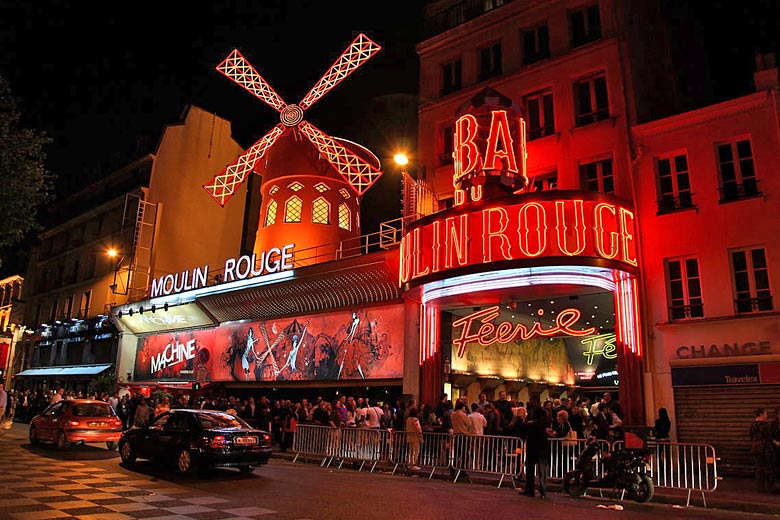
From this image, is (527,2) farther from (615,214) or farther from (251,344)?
(251,344)

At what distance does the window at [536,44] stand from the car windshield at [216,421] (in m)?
13.8

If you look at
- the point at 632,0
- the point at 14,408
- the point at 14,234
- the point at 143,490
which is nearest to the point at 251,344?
the point at 14,234

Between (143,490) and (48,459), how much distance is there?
5362 millimetres

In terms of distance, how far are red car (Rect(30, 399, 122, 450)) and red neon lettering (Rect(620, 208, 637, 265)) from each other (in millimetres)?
13057

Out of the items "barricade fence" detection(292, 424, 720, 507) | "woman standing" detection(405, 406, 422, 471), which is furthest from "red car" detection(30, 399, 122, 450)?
"woman standing" detection(405, 406, 422, 471)

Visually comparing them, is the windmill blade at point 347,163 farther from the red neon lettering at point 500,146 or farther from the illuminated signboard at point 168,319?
the red neon lettering at point 500,146

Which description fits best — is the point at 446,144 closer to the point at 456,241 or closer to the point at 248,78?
the point at 456,241

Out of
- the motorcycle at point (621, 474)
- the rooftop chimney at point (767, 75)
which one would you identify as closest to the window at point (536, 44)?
the rooftop chimney at point (767, 75)

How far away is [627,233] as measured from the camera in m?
14.9

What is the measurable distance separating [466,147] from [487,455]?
8.28 m

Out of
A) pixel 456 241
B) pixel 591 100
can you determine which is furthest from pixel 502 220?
pixel 591 100

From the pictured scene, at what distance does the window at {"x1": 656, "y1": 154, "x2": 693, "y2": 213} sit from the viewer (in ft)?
50.0

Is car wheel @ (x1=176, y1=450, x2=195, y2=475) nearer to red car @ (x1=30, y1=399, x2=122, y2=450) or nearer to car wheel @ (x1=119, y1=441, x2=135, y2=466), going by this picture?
car wheel @ (x1=119, y1=441, x2=135, y2=466)

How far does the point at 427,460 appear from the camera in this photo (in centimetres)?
1318
